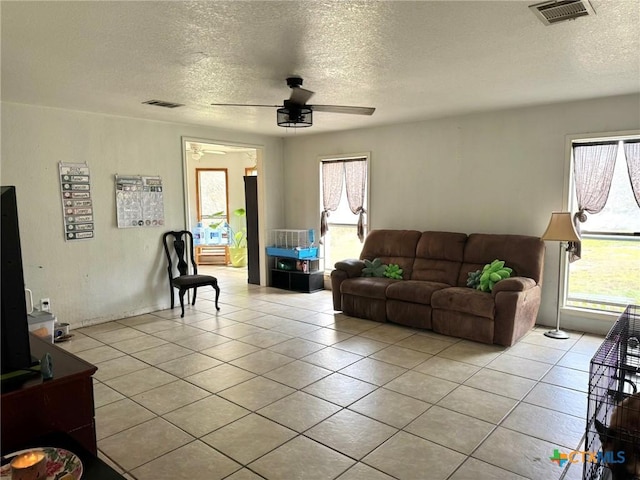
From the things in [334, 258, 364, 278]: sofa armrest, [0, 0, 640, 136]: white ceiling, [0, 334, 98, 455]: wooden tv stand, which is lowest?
[334, 258, 364, 278]: sofa armrest

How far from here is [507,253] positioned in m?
4.80

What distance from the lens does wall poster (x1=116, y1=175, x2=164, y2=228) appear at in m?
5.27

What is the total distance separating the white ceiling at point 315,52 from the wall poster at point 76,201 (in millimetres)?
721

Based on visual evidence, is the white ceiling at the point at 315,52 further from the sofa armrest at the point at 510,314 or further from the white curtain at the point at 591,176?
the sofa armrest at the point at 510,314

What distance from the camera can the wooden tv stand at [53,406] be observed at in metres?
1.36

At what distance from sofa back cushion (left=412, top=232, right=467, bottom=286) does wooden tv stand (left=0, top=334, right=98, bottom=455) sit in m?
4.28

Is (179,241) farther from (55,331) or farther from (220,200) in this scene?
(220,200)

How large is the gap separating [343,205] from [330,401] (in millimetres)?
4058

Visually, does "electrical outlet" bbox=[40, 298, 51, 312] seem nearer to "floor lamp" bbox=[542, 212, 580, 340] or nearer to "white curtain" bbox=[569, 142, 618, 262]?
"floor lamp" bbox=[542, 212, 580, 340]

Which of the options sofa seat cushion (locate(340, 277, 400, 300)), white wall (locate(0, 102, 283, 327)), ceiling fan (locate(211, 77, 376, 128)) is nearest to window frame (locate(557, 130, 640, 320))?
sofa seat cushion (locate(340, 277, 400, 300))

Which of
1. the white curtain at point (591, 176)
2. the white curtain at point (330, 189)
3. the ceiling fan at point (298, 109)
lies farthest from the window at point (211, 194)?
the white curtain at point (591, 176)

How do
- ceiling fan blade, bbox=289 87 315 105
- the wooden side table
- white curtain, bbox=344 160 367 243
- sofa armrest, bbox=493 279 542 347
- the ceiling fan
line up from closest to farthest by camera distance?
ceiling fan blade, bbox=289 87 315 105, the ceiling fan, sofa armrest, bbox=493 279 542 347, white curtain, bbox=344 160 367 243, the wooden side table

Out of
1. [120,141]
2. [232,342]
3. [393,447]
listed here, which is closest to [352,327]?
[232,342]

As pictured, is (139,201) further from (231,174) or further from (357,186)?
(231,174)
